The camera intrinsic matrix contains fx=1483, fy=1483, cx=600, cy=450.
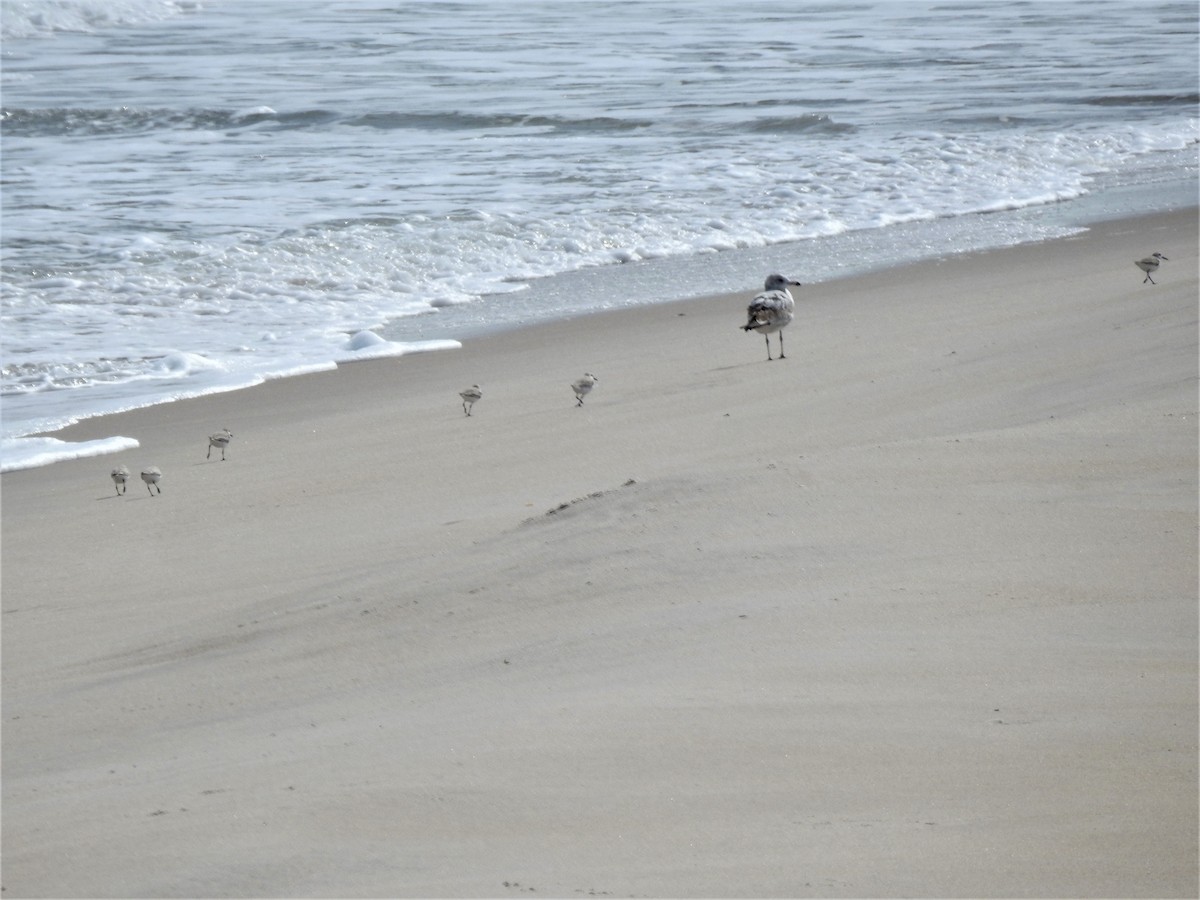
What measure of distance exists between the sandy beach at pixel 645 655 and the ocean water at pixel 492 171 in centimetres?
249

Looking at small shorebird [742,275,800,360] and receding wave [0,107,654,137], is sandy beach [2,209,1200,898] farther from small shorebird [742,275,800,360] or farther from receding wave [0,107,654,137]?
receding wave [0,107,654,137]

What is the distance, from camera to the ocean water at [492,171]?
10664 mm

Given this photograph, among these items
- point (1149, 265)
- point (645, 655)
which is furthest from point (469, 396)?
point (1149, 265)

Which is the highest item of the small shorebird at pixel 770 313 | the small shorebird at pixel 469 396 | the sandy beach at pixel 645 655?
the small shorebird at pixel 770 313

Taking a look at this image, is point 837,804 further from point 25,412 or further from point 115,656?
point 25,412

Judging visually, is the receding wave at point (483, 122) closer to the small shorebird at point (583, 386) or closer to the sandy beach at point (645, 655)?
the small shorebird at point (583, 386)

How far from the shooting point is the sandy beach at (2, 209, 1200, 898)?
10.3 ft

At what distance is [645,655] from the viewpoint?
4.05 meters

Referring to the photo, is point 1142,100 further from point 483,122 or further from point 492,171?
point 492,171

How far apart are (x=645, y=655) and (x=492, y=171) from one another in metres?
12.7

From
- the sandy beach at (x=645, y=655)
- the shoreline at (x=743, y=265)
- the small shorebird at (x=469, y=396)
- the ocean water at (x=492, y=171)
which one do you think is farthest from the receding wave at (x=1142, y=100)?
the small shorebird at (x=469, y=396)

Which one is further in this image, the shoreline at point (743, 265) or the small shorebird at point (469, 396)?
the shoreline at point (743, 265)

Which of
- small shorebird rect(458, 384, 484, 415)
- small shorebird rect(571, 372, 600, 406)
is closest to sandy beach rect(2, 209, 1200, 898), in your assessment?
small shorebird rect(571, 372, 600, 406)

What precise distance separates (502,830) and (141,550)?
344cm
